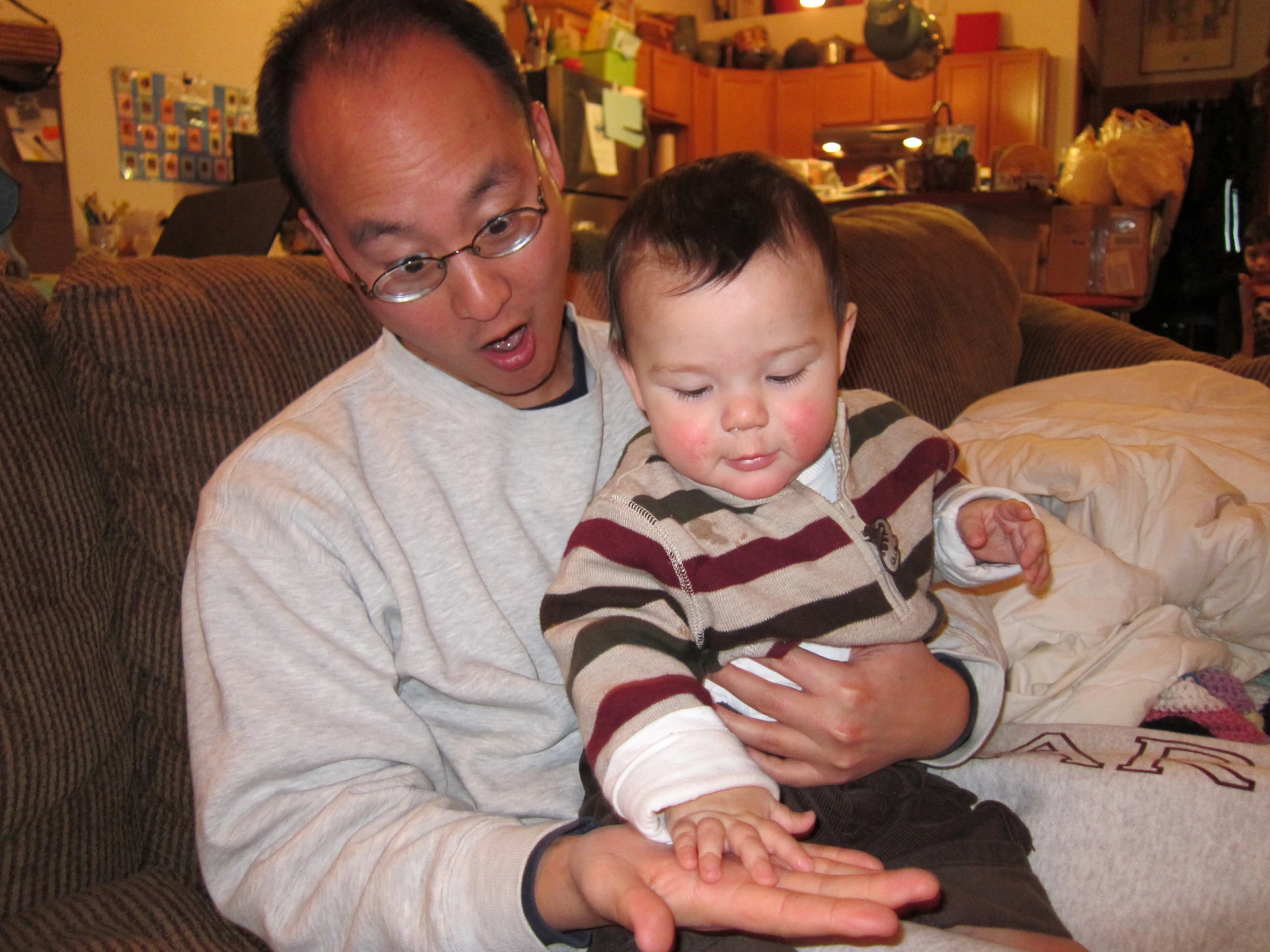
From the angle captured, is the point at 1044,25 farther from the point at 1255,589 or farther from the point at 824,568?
the point at 824,568

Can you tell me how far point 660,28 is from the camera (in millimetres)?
7785

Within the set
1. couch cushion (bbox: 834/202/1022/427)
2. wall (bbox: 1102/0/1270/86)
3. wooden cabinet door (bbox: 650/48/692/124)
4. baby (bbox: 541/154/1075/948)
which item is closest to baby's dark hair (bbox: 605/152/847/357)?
baby (bbox: 541/154/1075/948)

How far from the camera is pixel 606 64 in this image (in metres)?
5.67

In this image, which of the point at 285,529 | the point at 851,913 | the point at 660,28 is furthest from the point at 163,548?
the point at 660,28

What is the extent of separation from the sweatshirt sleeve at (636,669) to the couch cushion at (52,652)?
20.4 inches

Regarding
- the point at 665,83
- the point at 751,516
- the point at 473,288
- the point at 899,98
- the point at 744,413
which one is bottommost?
the point at 751,516

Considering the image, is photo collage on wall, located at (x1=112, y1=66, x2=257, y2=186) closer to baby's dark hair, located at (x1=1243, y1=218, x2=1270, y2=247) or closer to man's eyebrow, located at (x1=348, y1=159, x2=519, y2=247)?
man's eyebrow, located at (x1=348, y1=159, x2=519, y2=247)

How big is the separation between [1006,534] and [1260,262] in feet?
14.2

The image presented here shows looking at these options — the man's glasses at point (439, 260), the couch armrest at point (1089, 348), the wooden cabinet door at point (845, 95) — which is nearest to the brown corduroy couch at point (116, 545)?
the man's glasses at point (439, 260)

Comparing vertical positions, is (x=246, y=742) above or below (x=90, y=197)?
below

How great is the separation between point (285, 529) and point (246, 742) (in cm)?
20

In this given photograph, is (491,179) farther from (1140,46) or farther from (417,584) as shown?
(1140,46)

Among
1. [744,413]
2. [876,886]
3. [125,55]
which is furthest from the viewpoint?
[125,55]

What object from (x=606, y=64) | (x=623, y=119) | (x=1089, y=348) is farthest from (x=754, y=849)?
(x=606, y=64)
